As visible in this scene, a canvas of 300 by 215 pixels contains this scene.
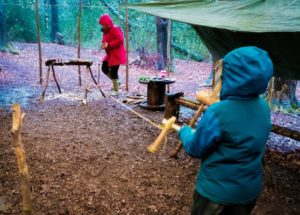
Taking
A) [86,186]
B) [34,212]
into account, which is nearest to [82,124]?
[86,186]

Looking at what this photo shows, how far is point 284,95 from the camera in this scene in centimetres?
722

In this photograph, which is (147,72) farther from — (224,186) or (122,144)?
(224,186)

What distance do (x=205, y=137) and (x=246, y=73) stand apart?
0.39m

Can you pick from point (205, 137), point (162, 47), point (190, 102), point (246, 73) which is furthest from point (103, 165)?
point (162, 47)

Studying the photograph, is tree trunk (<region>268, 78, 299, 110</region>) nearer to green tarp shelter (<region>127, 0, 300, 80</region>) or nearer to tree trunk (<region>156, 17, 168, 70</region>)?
green tarp shelter (<region>127, 0, 300, 80</region>)

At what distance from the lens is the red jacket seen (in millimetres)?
6949

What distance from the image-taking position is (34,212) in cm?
278

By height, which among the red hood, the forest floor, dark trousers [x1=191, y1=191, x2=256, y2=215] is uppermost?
the red hood

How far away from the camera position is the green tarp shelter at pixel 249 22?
3.03 metres

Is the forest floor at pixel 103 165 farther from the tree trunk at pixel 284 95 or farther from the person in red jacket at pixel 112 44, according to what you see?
the person in red jacket at pixel 112 44

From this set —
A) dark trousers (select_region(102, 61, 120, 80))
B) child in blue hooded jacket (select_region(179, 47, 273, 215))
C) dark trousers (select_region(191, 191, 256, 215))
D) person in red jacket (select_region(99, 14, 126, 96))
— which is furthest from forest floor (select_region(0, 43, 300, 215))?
child in blue hooded jacket (select_region(179, 47, 273, 215))

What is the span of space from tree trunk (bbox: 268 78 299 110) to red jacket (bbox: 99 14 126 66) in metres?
3.47

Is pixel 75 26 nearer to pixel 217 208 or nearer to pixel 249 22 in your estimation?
pixel 249 22

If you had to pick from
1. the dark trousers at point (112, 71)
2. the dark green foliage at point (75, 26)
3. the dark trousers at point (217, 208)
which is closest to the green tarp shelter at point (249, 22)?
the dark trousers at point (217, 208)
